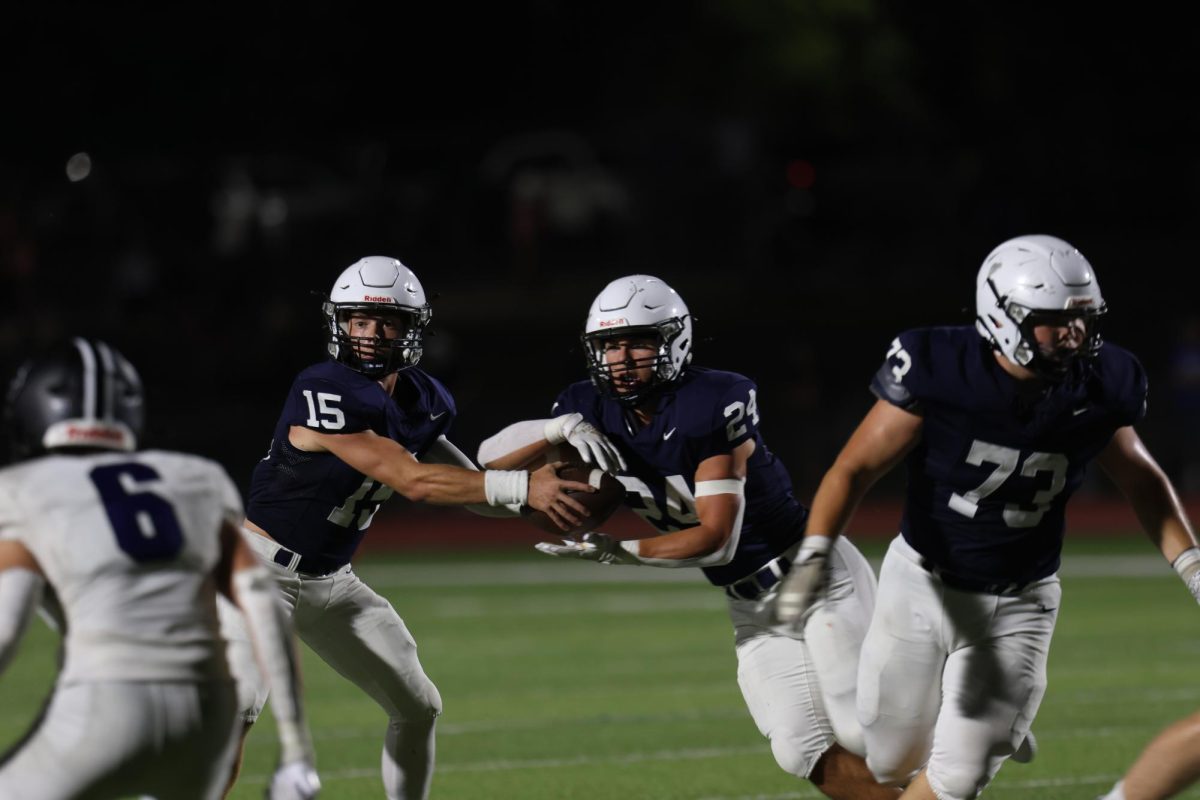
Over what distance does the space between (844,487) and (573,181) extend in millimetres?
15746

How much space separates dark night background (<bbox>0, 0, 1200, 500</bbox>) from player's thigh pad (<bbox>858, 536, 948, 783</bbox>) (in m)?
10.0

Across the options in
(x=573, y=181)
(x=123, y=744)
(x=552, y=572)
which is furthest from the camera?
(x=573, y=181)

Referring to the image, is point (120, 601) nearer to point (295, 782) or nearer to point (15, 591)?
point (15, 591)

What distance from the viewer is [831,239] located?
65.4 ft

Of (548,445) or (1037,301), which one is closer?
(1037,301)

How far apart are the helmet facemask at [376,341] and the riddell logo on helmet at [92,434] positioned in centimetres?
189

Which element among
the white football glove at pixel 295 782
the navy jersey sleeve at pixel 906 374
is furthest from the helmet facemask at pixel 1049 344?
the white football glove at pixel 295 782

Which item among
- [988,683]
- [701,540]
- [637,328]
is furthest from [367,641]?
[988,683]

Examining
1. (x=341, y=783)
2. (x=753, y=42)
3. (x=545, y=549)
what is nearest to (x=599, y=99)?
(x=753, y=42)

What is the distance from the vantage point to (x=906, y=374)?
4.73 m

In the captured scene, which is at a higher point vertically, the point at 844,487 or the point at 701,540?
the point at 844,487

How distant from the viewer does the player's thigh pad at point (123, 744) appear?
10.9ft

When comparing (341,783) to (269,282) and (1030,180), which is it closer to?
(269,282)

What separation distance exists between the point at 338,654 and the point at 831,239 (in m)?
15.1
